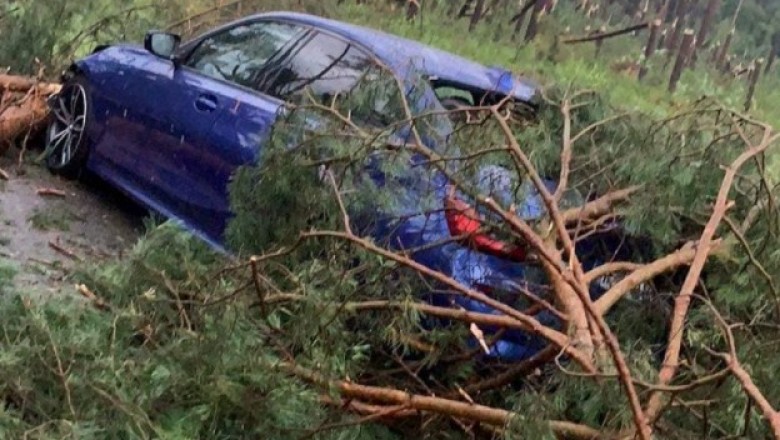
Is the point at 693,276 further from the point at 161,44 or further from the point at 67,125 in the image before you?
the point at 67,125

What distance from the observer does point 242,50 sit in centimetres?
684

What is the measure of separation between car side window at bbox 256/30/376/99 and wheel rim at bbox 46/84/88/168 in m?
1.71

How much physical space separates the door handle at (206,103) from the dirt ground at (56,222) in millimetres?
892

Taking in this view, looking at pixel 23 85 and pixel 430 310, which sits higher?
pixel 430 310

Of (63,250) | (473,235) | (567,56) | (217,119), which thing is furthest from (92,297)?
(567,56)

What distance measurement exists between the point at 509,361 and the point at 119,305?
61.6 inches

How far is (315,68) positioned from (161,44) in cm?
143

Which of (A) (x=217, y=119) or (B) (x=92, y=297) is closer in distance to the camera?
(B) (x=92, y=297)

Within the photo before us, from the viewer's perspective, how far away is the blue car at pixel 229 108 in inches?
195

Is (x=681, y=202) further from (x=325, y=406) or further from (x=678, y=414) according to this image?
(x=325, y=406)

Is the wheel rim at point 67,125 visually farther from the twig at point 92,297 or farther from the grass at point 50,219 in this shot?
the twig at point 92,297

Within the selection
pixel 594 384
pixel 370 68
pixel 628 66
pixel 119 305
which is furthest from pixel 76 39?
pixel 628 66

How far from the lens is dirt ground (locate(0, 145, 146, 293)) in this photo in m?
6.07

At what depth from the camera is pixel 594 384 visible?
397 cm
